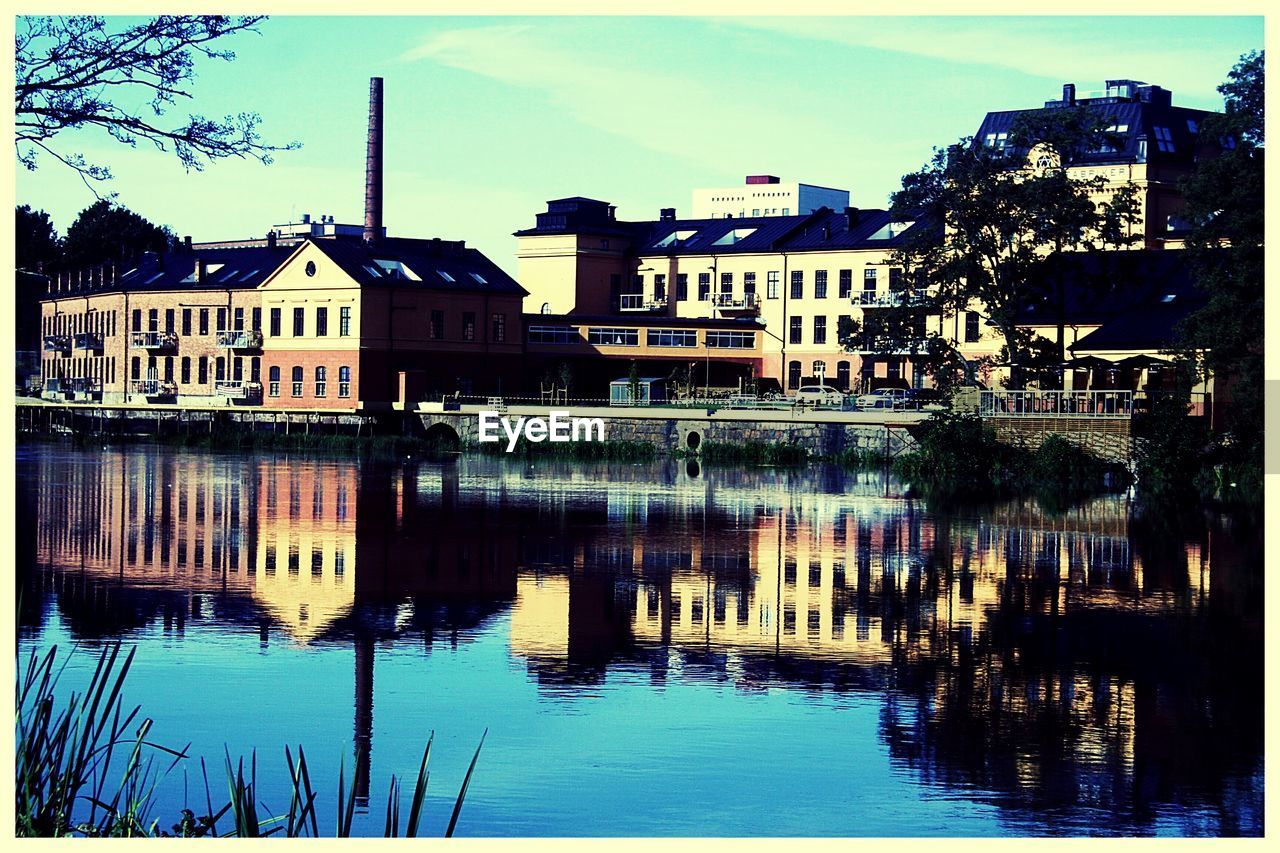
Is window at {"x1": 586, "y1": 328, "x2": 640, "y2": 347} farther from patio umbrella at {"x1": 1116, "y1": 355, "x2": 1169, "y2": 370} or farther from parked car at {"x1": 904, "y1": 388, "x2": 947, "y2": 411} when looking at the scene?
patio umbrella at {"x1": 1116, "y1": 355, "x2": 1169, "y2": 370}

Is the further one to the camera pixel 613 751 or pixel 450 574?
pixel 450 574

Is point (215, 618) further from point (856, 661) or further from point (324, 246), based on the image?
point (324, 246)

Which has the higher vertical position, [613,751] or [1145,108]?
[1145,108]

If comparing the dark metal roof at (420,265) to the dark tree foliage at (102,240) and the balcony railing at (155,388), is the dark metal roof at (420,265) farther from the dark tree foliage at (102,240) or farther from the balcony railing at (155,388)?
the dark tree foliage at (102,240)

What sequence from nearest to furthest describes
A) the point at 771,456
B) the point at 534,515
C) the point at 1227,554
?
1. the point at 1227,554
2. the point at 534,515
3. the point at 771,456

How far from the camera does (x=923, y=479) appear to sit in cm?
5438

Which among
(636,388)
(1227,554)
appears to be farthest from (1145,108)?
(1227,554)

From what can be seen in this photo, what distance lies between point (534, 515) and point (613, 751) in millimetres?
23073

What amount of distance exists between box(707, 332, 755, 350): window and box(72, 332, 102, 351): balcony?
30.9 m

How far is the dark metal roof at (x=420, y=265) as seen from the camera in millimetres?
76375

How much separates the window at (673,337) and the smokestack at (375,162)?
13.9 meters

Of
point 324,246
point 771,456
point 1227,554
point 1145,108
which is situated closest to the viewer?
point 1227,554

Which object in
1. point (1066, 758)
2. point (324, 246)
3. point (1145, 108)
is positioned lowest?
point (1066, 758)

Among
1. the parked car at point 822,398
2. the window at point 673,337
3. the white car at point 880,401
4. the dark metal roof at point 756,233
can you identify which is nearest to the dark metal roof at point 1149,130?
the dark metal roof at point 756,233
